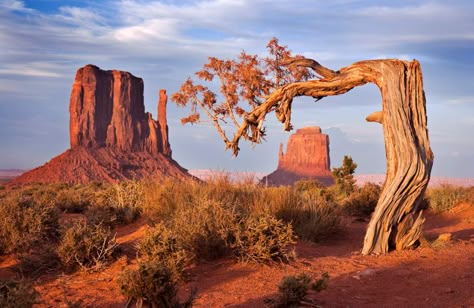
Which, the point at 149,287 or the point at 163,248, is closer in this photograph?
the point at 149,287

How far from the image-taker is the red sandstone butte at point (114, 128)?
80812mm

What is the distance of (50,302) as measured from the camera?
677 cm

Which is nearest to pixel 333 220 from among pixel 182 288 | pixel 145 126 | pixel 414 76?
pixel 414 76

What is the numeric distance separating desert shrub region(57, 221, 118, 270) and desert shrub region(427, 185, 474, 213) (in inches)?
545

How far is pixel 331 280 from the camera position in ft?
24.2

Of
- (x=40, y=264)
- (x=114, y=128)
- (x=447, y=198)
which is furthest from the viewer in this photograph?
(x=114, y=128)

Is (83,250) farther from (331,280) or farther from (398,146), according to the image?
(398,146)

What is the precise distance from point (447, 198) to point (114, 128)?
7664 cm

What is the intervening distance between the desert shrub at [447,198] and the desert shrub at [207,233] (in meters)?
12.5

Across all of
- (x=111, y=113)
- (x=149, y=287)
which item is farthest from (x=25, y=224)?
(x=111, y=113)

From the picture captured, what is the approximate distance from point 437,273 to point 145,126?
89.8 metres

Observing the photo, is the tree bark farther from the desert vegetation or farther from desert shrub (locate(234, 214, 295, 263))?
desert shrub (locate(234, 214, 295, 263))

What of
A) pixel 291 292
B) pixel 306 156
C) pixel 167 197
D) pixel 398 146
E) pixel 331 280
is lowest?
pixel 331 280

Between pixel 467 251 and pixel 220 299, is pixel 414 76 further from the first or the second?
pixel 220 299
